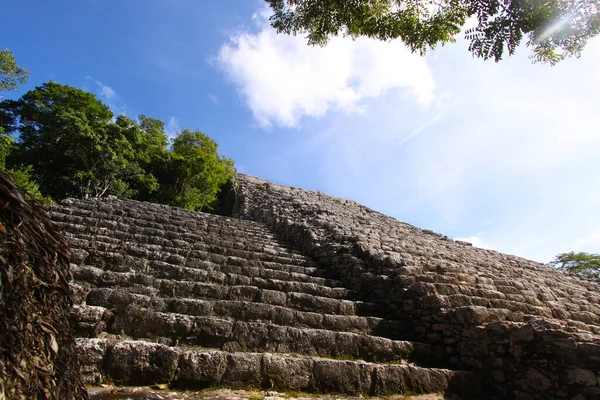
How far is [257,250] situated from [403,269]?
2.87 meters

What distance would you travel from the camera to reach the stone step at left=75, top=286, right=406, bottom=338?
3.20 m

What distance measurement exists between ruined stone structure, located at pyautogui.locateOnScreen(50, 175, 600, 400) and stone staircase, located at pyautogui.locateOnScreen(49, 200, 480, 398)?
0.5 inches

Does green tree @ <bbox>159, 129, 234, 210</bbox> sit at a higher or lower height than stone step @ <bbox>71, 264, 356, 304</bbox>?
higher

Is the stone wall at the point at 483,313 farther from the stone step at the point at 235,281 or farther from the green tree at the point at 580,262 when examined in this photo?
the green tree at the point at 580,262

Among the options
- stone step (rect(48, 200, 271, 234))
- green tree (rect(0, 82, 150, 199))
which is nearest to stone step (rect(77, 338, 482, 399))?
stone step (rect(48, 200, 271, 234))

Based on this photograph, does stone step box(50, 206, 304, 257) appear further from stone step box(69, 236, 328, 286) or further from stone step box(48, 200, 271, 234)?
stone step box(69, 236, 328, 286)

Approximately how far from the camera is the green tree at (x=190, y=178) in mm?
17875

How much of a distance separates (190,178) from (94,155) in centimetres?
486

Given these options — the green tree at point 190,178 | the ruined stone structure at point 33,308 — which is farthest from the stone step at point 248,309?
the green tree at point 190,178

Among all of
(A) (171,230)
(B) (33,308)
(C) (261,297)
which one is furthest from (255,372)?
(A) (171,230)

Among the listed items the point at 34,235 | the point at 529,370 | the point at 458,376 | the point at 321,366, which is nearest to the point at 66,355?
the point at 34,235

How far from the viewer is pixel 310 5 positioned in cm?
452

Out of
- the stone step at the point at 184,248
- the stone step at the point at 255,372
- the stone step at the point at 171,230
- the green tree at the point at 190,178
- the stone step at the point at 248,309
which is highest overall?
the green tree at the point at 190,178

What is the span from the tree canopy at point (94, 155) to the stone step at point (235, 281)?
11.8 m
